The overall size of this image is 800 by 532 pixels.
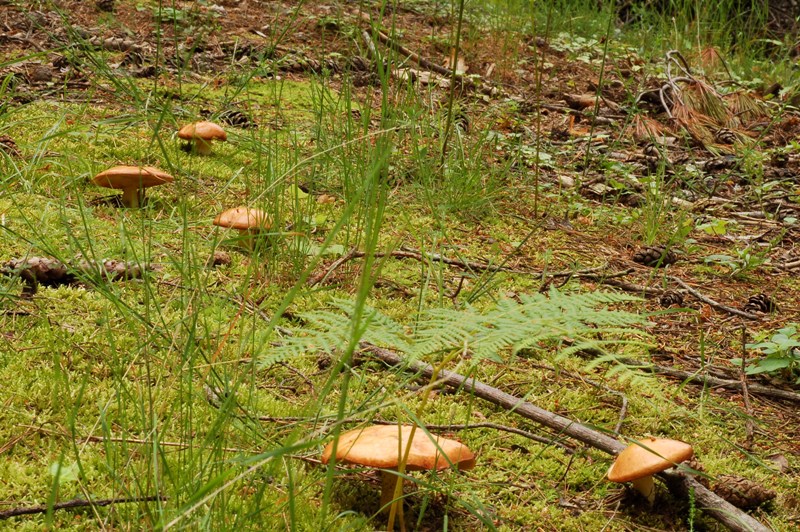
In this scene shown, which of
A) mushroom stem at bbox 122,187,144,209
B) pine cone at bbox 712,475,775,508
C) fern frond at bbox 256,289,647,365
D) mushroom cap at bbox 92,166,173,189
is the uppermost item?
fern frond at bbox 256,289,647,365

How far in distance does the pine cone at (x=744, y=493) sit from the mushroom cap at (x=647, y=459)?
0.24 meters

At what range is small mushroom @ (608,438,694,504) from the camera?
162cm

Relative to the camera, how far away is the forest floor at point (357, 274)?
5.04 ft

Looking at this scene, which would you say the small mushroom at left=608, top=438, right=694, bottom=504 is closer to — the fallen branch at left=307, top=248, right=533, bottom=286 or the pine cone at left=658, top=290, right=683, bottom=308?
the fallen branch at left=307, top=248, right=533, bottom=286

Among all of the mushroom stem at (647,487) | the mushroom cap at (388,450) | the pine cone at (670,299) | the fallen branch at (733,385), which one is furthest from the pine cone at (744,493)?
the pine cone at (670,299)

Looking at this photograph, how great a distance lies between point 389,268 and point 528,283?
562mm

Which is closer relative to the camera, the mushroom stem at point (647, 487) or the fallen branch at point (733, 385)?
the mushroom stem at point (647, 487)

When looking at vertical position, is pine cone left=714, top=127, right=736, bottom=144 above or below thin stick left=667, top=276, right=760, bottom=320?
above

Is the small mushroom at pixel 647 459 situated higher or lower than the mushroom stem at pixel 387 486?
higher

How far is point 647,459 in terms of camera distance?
5.36 ft

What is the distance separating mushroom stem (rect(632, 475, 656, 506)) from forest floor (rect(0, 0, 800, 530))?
0.03 m

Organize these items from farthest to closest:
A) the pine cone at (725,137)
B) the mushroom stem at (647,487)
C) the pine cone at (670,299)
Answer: the pine cone at (725,137), the pine cone at (670,299), the mushroom stem at (647,487)

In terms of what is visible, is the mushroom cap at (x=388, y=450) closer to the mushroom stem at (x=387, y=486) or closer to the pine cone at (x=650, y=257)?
the mushroom stem at (x=387, y=486)

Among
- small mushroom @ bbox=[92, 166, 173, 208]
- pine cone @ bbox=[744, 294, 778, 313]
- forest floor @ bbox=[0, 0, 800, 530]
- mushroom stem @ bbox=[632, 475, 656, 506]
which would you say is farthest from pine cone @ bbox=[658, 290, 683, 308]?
small mushroom @ bbox=[92, 166, 173, 208]
